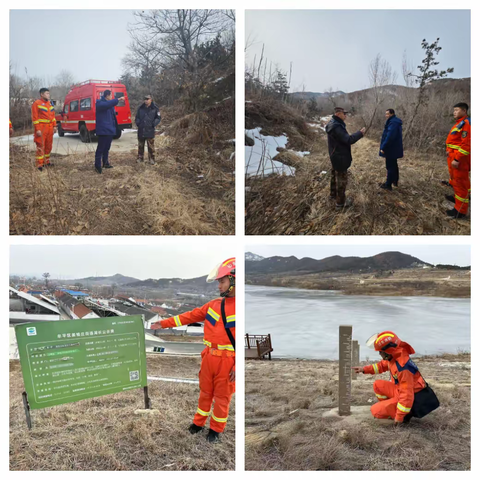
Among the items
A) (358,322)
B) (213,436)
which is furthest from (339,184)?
(213,436)

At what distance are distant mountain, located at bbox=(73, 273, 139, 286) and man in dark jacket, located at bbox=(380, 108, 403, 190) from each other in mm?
2422

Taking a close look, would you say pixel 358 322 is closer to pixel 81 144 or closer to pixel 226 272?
pixel 226 272

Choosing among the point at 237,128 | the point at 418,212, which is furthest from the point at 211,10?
the point at 418,212

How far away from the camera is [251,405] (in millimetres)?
3369

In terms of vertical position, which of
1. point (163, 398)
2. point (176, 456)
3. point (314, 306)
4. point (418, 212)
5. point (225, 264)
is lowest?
point (176, 456)

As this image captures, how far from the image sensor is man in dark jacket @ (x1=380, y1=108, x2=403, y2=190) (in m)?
3.59

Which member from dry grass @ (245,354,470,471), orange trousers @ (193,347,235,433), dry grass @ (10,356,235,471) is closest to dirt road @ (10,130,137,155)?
orange trousers @ (193,347,235,433)

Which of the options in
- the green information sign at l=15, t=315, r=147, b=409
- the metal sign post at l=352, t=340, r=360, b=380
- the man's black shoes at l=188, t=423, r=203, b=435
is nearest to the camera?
the green information sign at l=15, t=315, r=147, b=409

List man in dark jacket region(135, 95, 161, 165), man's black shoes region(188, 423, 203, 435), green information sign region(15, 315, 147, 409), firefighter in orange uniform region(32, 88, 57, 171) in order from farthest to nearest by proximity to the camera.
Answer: man in dark jacket region(135, 95, 161, 165)
firefighter in orange uniform region(32, 88, 57, 171)
man's black shoes region(188, 423, 203, 435)
green information sign region(15, 315, 147, 409)

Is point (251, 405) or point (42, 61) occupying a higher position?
point (42, 61)

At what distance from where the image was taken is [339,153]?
3578 mm

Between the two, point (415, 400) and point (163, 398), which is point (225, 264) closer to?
point (163, 398)

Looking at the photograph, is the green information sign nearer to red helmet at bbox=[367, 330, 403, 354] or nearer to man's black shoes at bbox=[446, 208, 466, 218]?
red helmet at bbox=[367, 330, 403, 354]

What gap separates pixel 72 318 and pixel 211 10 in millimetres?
2926
